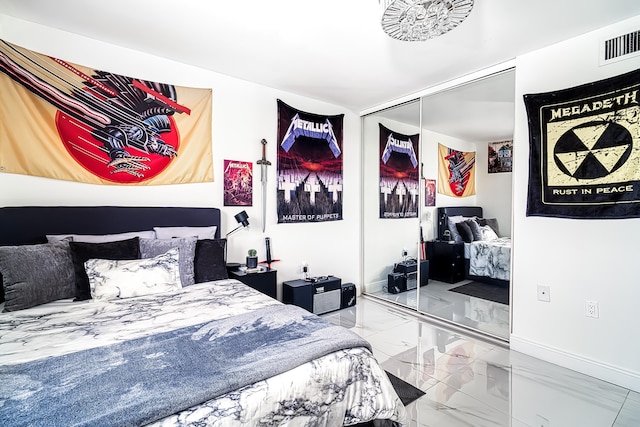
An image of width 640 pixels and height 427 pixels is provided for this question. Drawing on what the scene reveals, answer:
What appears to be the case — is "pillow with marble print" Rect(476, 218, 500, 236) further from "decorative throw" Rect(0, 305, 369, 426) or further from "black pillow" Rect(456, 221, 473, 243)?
"decorative throw" Rect(0, 305, 369, 426)

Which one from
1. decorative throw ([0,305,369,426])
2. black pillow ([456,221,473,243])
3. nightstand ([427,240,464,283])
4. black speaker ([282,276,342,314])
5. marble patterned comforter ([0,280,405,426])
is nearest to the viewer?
decorative throw ([0,305,369,426])

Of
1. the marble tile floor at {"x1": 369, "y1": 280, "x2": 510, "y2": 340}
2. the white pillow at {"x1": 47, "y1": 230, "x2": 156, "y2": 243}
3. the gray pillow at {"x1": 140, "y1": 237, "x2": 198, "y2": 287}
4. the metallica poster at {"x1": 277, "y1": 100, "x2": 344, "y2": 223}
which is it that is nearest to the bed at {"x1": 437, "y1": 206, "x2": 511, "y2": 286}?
the marble tile floor at {"x1": 369, "y1": 280, "x2": 510, "y2": 340}

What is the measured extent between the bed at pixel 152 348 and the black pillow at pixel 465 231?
8.58 feet

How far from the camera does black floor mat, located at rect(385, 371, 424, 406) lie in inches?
78.2

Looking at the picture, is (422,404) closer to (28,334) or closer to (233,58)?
(28,334)

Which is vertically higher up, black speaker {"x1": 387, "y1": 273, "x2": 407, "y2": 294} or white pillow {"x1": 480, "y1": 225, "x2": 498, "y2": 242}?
white pillow {"x1": 480, "y1": 225, "x2": 498, "y2": 242}

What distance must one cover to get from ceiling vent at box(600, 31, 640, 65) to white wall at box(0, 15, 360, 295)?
2.65 meters

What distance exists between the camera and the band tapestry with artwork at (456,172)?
10.9ft

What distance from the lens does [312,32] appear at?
233 cm

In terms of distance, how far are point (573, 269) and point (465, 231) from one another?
1268 millimetres

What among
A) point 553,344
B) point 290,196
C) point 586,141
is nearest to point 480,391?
point 553,344

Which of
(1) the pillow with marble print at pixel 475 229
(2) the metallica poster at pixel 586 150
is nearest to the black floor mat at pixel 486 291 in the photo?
(1) the pillow with marble print at pixel 475 229

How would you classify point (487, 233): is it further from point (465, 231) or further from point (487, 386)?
point (487, 386)

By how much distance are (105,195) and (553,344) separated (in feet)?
13.2
